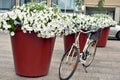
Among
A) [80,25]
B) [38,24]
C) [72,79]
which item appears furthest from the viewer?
[80,25]

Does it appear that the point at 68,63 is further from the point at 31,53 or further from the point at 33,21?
the point at 33,21

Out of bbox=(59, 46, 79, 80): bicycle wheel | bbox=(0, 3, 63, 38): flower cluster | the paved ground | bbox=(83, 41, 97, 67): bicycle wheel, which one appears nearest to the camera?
bbox=(0, 3, 63, 38): flower cluster

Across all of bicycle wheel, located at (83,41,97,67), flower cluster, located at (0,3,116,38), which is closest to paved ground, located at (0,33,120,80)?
bicycle wheel, located at (83,41,97,67)

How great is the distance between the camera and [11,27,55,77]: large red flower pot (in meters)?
6.70

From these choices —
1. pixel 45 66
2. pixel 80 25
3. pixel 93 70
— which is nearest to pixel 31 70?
pixel 45 66

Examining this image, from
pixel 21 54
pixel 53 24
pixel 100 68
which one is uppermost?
pixel 53 24

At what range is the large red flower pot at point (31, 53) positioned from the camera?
264 inches

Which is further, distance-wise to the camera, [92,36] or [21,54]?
[92,36]

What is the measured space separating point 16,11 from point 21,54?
0.88 m

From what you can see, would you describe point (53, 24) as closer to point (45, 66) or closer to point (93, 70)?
point (45, 66)

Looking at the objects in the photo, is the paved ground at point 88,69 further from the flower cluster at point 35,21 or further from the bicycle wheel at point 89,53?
the flower cluster at point 35,21

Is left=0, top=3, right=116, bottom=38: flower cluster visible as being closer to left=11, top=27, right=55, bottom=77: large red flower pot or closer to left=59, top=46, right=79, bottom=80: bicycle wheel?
left=11, top=27, right=55, bottom=77: large red flower pot

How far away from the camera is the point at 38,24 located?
6.50m

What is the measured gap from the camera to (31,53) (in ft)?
22.1
